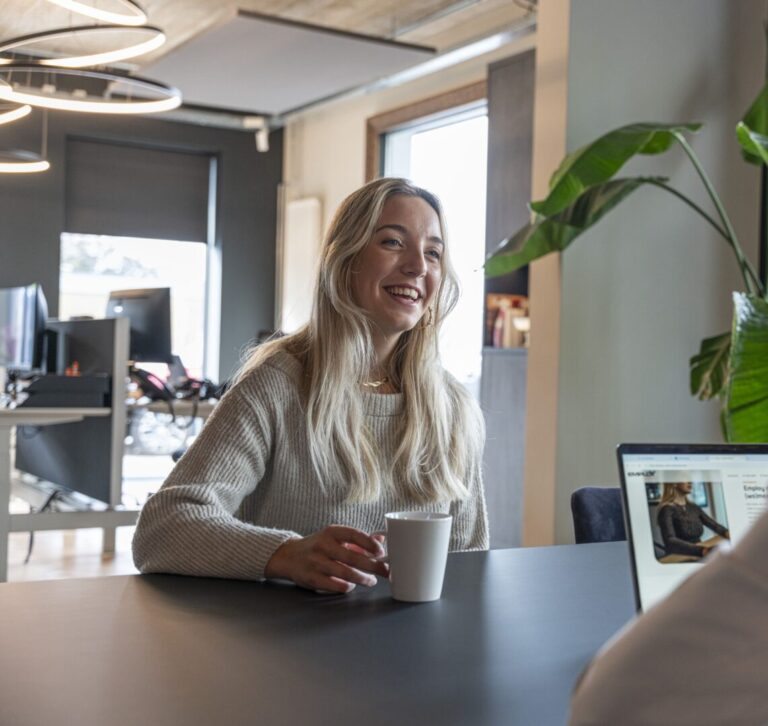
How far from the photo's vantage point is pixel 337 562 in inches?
48.7

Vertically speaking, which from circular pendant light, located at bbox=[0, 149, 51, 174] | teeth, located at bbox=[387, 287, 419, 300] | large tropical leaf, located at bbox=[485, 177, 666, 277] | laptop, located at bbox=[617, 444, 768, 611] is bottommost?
laptop, located at bbox=[617, 444, 768, 611]

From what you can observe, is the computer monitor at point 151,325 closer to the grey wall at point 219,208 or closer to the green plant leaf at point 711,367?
the green plant leaf at point 711,367

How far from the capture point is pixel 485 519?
1.77 meters

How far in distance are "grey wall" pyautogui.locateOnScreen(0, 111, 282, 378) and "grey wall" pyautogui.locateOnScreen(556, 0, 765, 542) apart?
5050 millimetres

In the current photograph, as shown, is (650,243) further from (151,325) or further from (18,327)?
(18,327)

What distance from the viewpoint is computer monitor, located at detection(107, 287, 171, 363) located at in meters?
5.50

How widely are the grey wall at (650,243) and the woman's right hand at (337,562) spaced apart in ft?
9.55

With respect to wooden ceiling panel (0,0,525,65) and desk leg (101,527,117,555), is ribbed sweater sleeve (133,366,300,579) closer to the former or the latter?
desk leg (101,527,117,555)

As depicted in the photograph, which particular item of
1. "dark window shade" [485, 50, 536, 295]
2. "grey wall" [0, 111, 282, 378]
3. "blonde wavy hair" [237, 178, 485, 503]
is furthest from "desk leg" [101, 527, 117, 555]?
"blonde wavy hair" [237, 178, 485, 503]

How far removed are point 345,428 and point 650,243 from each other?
2924 millimetres

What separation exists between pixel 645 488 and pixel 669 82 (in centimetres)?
363

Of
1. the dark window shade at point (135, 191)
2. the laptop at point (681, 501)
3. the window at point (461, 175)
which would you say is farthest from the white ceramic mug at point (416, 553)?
the dark window shade at point (135, 191)

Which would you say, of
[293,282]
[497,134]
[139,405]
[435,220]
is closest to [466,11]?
[497,134]

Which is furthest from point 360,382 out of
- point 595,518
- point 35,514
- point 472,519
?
point 35,514
